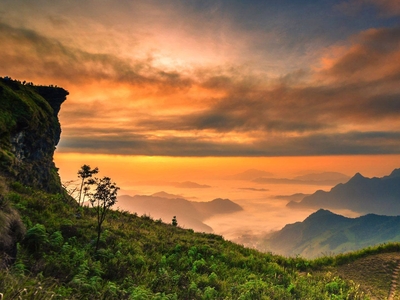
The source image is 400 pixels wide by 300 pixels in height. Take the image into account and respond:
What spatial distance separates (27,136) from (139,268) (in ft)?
75.0

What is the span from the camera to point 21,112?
2942 centimetres

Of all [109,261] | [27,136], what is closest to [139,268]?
[109,261]

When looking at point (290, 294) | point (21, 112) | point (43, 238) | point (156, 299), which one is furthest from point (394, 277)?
point (21, 112)

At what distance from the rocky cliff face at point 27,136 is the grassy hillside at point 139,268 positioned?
17.4 ft

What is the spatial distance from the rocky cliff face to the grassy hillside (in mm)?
5291

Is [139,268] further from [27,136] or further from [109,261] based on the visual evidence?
[27,136]

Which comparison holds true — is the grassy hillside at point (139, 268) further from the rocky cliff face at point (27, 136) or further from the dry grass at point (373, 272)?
the rocky cliff face at point (27, 136)

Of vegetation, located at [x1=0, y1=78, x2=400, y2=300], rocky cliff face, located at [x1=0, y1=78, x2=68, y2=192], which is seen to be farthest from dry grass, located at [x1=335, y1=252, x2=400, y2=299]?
rocky cliff face, located at [x1=0, y1=78, x2=68, y2=192]

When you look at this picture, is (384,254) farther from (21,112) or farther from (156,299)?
(21,112)

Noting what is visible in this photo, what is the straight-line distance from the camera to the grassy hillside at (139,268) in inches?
432

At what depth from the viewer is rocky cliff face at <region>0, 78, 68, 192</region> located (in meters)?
26.0

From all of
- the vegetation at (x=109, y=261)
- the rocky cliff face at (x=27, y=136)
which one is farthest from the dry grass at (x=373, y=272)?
the rocky cliff face at (x=27, y=136)

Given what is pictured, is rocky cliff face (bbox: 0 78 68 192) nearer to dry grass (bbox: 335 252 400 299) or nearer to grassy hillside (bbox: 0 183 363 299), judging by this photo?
grassy hillside (bbox: 0 183 363 299)

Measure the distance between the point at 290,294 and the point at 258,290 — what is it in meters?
1.87
